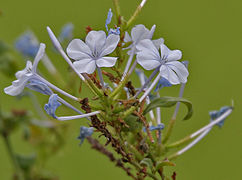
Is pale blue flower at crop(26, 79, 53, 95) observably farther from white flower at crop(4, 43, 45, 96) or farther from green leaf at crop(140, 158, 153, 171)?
green leaf at crop(140, 158, 153, 171)

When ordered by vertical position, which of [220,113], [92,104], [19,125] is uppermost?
[19,125]

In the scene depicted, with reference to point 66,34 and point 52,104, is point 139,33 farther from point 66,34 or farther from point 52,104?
point 66,34

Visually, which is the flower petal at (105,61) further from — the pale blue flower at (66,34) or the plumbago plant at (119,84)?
the pale blue flower at (66,34)

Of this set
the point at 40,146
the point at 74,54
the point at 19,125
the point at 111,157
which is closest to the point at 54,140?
the point at 40,146

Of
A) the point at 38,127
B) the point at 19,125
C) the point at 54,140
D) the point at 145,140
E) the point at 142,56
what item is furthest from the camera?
the point at 38,127

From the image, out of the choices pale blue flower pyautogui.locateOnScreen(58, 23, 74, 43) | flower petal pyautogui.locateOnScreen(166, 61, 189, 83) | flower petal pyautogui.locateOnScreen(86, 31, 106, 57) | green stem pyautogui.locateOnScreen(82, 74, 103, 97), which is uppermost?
pale blue flower pyautogui.locateOnScreen(58, 23, 74, 43)

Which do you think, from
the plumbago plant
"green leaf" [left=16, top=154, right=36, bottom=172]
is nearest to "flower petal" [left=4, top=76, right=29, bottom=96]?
Answer: the plumbago plant

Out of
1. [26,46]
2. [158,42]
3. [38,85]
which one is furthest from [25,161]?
[158,42]

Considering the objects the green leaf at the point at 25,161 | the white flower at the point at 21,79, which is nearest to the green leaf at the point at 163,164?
the white flower at the point at 21,79

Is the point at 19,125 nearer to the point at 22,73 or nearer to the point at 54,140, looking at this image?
the point at 54,140
